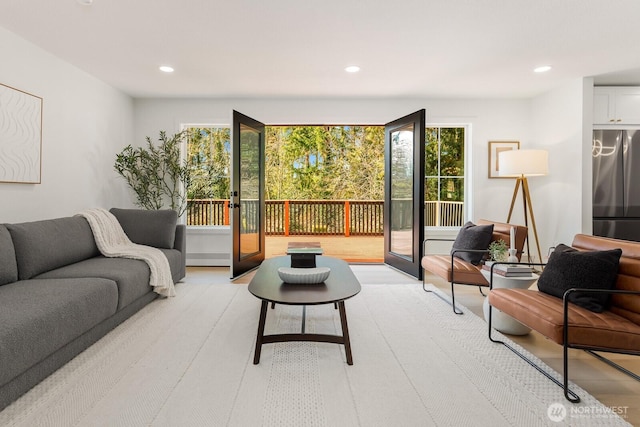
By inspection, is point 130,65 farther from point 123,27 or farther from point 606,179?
point 606,179

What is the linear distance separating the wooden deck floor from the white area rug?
3.07 m

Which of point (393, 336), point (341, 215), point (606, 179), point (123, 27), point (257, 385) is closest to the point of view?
point (257, 385)

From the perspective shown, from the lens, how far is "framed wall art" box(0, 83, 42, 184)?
2.93 metres

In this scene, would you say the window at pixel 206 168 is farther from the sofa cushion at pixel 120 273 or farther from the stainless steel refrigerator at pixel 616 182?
the stainless steel refrigerator at pixel 616 182

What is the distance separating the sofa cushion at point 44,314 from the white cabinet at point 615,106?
5429 millimetres

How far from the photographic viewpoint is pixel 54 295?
2.10m

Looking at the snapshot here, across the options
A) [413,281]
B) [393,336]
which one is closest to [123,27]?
[393,336]

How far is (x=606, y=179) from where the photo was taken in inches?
164

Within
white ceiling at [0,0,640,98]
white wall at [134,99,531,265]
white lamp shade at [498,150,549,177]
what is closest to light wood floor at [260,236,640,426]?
white lamp shade at [498,150,549,177]

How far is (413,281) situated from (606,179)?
2578 millimetres

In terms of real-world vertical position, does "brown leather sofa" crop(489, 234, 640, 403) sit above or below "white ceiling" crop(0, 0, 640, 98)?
below

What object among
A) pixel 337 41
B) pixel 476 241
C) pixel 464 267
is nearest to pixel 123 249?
pixel 337 41

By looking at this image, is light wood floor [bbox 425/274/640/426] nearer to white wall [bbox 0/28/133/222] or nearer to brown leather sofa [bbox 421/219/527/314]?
brown leather sofa [bbox 421/219/527/314]

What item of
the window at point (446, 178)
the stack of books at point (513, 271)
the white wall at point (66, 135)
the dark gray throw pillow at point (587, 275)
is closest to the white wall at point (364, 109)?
the window at point (446, 178)
